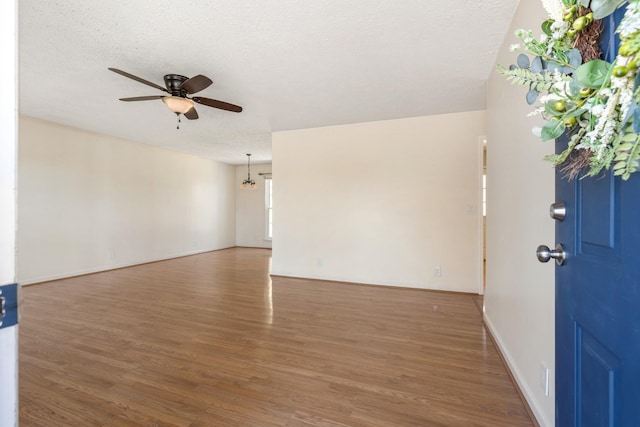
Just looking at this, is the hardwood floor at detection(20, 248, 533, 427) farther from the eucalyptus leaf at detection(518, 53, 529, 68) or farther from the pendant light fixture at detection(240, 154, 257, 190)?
the pendant light fixture at detection(240, 154, 257, 190)

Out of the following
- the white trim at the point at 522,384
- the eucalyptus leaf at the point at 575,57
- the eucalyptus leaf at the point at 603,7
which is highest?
the eucalyptus leaf at the point at 603,7

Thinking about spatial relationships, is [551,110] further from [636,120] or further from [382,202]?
[382,202]

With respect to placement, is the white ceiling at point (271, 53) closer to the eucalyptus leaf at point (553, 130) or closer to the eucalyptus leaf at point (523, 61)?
the eucalyptus leaf at point (523, 61)

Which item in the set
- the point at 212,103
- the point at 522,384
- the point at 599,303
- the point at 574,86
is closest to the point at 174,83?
the point at 212,103

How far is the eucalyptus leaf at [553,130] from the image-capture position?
0.69m

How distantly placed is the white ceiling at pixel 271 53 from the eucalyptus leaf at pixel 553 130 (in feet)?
5.26

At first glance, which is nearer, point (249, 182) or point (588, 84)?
point (588, 84)

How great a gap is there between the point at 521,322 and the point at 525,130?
1206 millimetres

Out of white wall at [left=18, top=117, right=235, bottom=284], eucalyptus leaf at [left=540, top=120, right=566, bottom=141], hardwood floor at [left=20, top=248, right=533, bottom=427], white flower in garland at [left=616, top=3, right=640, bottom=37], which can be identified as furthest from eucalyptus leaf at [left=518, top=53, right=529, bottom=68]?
Answer: white wall at [left=18, top=117, right=235, bottom=284]

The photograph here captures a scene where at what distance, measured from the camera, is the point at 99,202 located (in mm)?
5059

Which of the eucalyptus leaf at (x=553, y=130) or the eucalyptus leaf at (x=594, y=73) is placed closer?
the eucalyptus leaf at (x=594, y=73)

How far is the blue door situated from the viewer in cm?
61

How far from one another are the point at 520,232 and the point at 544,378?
0.83m

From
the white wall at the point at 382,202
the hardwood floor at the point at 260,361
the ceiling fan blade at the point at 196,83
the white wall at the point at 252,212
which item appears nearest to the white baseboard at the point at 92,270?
the hardwood floor at the point at 260,361
